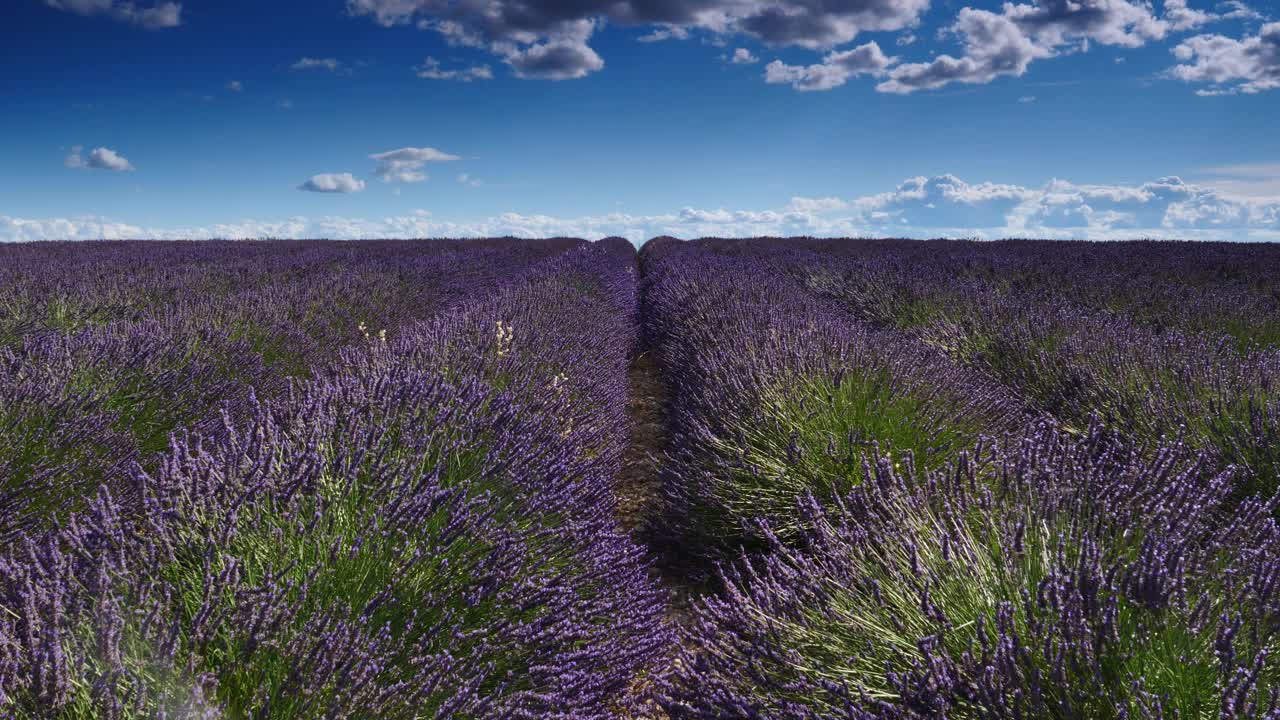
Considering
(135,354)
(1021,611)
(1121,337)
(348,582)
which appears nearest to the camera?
(1021,611)

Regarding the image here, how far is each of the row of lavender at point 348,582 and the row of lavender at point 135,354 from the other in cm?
42

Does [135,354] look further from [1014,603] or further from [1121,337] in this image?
[1121,337]

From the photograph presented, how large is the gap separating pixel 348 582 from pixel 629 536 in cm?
116

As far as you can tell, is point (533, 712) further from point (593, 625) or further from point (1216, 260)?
point (1216, 260)

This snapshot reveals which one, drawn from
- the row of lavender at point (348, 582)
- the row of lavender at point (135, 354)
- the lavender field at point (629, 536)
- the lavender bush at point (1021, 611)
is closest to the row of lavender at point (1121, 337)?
the lavender field at point (629, 536)

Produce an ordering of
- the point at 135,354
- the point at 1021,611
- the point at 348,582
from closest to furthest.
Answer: the point at 1021,611 → the point at 348,582 → the point at 135,354

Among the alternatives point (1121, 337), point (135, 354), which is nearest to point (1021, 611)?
point (1121, 337)

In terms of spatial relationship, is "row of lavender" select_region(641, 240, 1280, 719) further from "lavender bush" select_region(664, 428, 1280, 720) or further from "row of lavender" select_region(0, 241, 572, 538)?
"row of lavender" select_region(0, 241, 572, 538)

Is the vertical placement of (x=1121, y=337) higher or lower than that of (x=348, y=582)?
higher

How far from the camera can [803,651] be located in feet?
4.84

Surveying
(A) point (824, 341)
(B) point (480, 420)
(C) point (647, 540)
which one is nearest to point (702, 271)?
(A) point (824, 341)

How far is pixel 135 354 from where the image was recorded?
3629 mm

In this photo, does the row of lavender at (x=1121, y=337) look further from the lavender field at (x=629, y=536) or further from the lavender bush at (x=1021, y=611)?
the lavender bush at (x=1021, y=611)

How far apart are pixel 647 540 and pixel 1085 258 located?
1077 cm
